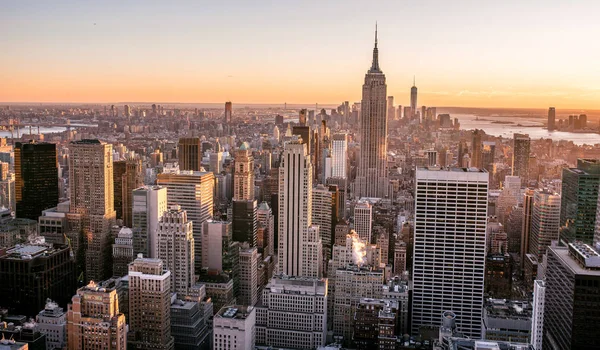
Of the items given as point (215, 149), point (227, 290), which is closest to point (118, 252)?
point (227, 290)

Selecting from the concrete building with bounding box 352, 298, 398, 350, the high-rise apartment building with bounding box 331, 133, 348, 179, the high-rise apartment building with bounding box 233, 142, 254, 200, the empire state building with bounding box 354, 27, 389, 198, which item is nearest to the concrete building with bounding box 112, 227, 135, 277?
the high-rise apartment building with bounding box 233, 142, 254, 200

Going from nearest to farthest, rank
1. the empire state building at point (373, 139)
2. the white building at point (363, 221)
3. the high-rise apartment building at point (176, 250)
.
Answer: the high-rise apartment building at point (176, 250), the white building at point (363, 221), the empire state building at point (373, 139)

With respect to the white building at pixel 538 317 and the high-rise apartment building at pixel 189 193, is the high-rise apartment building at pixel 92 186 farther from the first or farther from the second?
the white building at pixel 538 317

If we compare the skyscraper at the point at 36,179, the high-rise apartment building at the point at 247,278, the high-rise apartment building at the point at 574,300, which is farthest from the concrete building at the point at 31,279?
the high-rise apartment building at the point at 574,300

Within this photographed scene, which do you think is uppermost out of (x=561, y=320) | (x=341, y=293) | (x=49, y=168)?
(x=49, y=168)

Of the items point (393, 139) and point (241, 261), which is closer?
point (241, 261)

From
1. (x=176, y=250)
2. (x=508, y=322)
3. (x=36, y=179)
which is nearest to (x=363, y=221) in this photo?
(x=176, y=250)

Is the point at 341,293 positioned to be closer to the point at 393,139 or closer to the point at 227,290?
the point at 227,290
